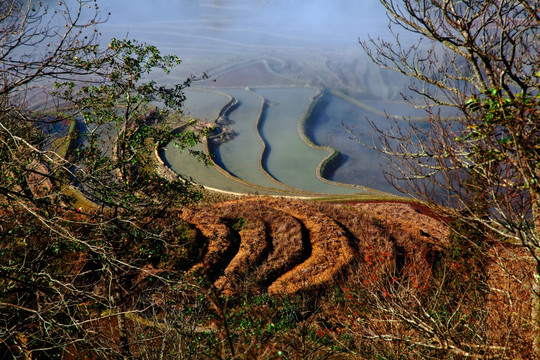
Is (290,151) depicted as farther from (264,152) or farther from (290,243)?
(290,243)

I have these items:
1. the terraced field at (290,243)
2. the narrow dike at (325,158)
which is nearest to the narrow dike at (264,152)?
the narrow dike at (325,158)

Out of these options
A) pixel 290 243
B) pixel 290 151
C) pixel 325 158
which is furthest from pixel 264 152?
pixel 290 243

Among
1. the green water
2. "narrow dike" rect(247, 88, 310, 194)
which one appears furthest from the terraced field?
the green water

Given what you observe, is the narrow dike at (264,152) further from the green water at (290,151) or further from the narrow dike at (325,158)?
the narrow dike at (325,158)

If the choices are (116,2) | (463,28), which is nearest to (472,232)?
(463,28)

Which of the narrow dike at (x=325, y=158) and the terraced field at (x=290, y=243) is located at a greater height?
the narrow dike at (x=325, y=158)

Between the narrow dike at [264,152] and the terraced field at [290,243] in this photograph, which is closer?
the terraced field at [290,243]

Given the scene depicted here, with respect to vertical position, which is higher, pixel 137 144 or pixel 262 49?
pixel 262 49

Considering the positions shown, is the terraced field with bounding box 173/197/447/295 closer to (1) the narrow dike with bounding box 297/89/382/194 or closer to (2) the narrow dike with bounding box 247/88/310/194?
(2) the narrow dike with bounding box 247/88/310/194

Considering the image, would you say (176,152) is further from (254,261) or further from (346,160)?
(254,261)
